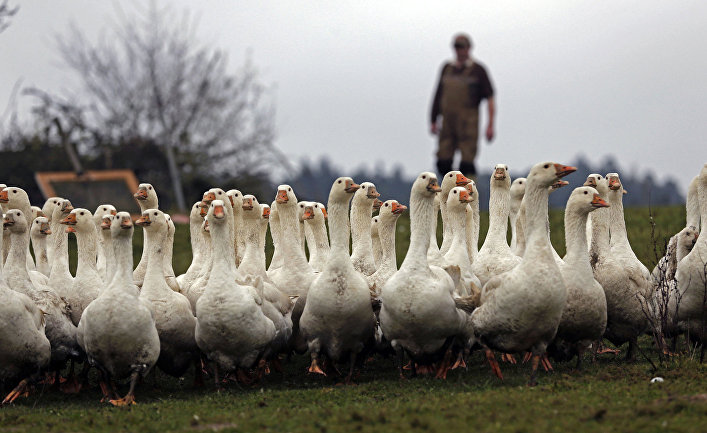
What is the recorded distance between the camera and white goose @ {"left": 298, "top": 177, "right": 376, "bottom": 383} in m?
11.7

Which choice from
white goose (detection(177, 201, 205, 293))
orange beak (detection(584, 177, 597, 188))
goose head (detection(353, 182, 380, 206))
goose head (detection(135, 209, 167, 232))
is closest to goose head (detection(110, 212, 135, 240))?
goose head (detection(135, 209, 167, 232))

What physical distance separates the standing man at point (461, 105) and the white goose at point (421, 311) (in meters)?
11.1

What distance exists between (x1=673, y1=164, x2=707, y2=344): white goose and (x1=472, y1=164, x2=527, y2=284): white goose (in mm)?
2430

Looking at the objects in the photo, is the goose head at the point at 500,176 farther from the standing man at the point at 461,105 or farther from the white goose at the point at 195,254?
the standing man at the point at 461,105

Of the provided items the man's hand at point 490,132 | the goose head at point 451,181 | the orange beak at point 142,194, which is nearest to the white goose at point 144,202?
the orange beak at point 142,194

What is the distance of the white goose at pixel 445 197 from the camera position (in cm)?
1423

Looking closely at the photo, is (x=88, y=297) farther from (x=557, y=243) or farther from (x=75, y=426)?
(x=557, y=243)

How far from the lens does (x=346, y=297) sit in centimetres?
1171

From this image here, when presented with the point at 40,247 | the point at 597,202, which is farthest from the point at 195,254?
the point at 597,202

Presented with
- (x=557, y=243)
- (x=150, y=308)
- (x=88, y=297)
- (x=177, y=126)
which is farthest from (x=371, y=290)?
(x=177, y=126)

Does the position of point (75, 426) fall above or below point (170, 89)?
below

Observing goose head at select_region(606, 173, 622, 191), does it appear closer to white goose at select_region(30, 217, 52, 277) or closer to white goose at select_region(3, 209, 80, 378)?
white goose at select_region(3, 209, 80, 378)

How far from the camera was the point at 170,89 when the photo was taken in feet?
123

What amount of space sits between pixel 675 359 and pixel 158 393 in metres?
6.82
